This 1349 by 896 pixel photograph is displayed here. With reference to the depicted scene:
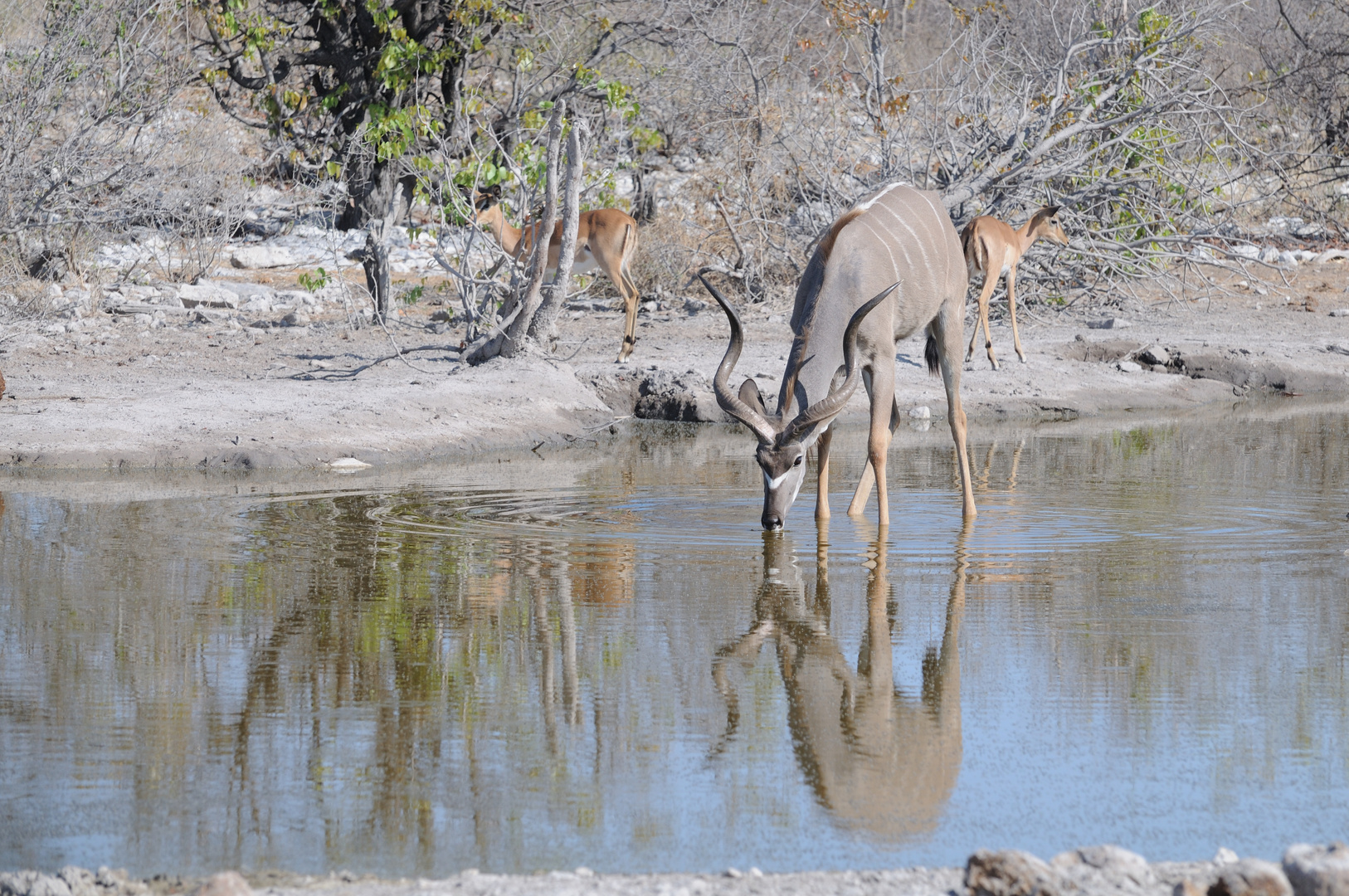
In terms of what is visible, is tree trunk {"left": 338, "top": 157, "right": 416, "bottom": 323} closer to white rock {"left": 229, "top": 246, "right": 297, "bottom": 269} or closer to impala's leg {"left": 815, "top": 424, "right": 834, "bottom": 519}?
white rock {"left": 229, "top": 246, "right": 297, "bottom": 269}

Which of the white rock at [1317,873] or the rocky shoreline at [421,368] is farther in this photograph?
the rocky shoreline at [421,368]

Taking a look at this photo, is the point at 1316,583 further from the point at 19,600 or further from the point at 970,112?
Result: the point at 970,112

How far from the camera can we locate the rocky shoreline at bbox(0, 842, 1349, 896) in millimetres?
3023

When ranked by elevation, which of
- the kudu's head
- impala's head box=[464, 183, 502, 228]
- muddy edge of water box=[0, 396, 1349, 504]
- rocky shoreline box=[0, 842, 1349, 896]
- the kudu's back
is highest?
impala's head box=[464, 183, 502, 228]

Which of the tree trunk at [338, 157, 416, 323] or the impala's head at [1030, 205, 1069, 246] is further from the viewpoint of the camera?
the impala's head at [1030, 205, 1069, 246]

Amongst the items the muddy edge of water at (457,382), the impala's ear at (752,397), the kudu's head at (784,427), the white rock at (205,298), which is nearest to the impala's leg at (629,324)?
the muddy edge of water at (457,382)

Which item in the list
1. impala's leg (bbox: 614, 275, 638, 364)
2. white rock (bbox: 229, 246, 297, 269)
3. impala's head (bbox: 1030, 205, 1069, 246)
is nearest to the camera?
impala's leg (bbox: 614, 275, 638, 364)

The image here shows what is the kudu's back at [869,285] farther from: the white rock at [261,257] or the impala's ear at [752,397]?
the white rock at [261,257]

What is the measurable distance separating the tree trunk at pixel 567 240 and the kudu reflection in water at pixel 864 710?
19.9ft

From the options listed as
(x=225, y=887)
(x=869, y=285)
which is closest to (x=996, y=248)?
(x=869, y=285)

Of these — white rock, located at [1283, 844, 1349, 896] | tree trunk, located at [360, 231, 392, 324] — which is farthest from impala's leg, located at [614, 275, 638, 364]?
white rock, located at [1283, 844, 1349, 896]

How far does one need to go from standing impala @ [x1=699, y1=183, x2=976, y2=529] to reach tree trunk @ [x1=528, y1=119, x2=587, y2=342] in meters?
3.69

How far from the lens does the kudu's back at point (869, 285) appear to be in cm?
762

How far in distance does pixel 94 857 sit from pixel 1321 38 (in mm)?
22958
